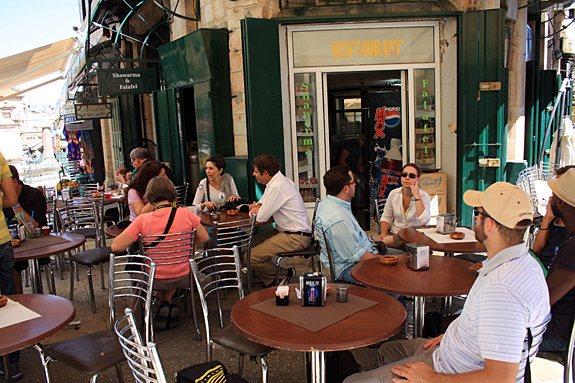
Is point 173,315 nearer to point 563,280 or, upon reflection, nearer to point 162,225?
point 162,225

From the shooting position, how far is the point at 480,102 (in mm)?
6957

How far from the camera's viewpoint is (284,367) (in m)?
3.65

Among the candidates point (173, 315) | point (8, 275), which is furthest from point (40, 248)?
point (173, 315)

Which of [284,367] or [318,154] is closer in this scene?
[284,367]

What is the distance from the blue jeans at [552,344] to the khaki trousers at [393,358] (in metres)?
0.71

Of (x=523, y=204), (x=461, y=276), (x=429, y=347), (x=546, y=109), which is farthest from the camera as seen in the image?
(x=546, y=109)

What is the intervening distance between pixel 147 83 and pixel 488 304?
875 cm

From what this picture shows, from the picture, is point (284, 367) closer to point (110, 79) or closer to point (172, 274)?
point (172, 274)

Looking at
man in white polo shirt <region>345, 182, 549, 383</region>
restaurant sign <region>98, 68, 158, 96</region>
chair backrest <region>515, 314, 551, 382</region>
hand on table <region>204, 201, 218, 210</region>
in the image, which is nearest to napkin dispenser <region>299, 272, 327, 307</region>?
man in white polo shirt <region>345, 182, 549, 383</region>

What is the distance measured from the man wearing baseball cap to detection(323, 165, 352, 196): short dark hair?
5.14 ft

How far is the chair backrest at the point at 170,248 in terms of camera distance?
406 centimetres

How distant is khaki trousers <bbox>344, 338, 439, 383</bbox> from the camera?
2.32 meters

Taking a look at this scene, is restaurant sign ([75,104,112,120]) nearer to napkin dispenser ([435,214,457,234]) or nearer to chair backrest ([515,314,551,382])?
napkin dispenser ([435,214,457,234])

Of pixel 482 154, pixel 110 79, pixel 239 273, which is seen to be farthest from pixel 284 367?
pixel 110 79
